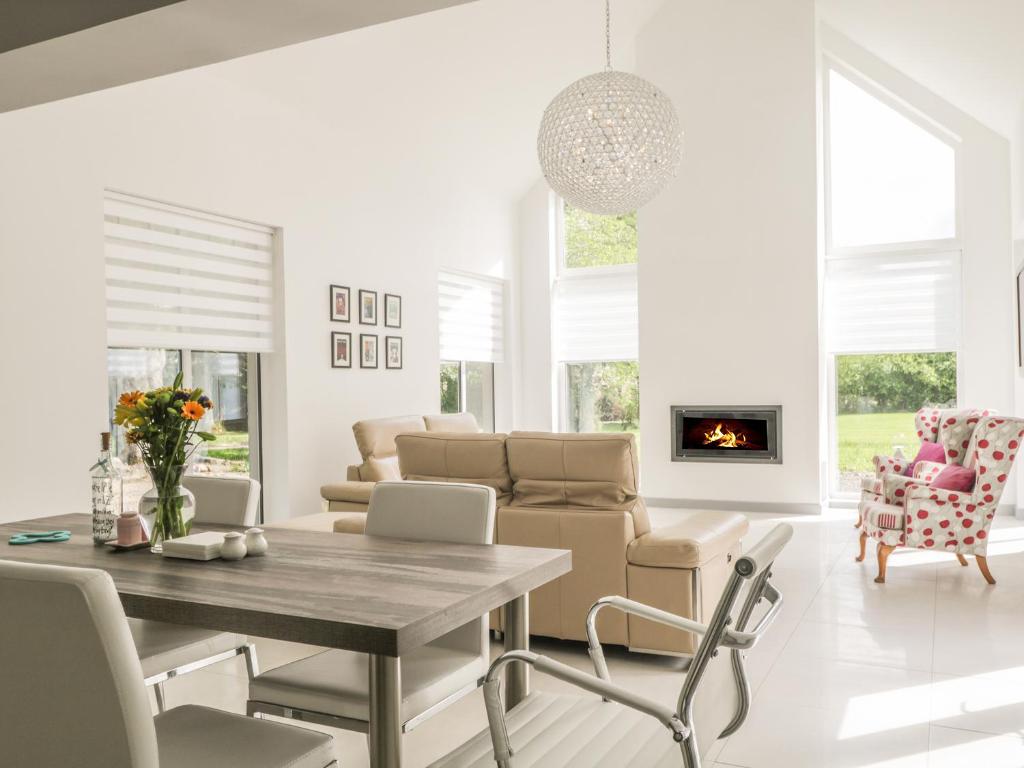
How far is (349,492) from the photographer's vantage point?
5207 millimetres

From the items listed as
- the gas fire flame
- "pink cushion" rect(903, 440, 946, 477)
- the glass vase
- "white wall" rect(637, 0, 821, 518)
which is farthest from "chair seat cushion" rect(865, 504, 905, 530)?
the glass vase

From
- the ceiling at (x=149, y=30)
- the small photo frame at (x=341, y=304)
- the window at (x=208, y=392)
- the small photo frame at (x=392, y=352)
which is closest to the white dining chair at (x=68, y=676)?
the ceiling at (x=149, y=30)

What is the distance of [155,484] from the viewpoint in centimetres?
226

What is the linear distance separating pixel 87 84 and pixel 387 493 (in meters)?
1.87

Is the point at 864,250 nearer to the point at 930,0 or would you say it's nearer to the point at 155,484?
the point at 930,0

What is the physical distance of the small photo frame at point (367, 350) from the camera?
271 inches

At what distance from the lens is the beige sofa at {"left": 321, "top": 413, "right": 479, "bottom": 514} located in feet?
17.1

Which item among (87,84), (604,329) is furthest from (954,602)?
(604,329)

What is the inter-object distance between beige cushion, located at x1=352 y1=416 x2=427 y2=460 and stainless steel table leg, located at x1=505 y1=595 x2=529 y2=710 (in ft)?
13.2

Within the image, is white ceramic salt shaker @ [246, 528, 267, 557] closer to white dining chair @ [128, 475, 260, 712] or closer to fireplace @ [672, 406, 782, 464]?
white dining chair @ [128, 475, 260, 712]

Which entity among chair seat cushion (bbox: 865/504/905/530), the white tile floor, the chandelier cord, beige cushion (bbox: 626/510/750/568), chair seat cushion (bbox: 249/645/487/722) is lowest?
the white tile floor

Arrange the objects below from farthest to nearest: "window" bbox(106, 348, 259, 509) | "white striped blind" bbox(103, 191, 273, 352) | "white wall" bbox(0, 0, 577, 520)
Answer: "window" bbox(106, 348, 259, 509) < "white striped blind" bbox(103, 191, 273, 352) < "white wall" bbox(0, 0, 577, 520)

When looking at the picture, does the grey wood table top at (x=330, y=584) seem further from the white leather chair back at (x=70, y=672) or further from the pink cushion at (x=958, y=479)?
the pink cushion at (x=958, y=479)

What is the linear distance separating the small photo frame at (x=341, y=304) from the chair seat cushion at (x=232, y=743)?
4931 mm
